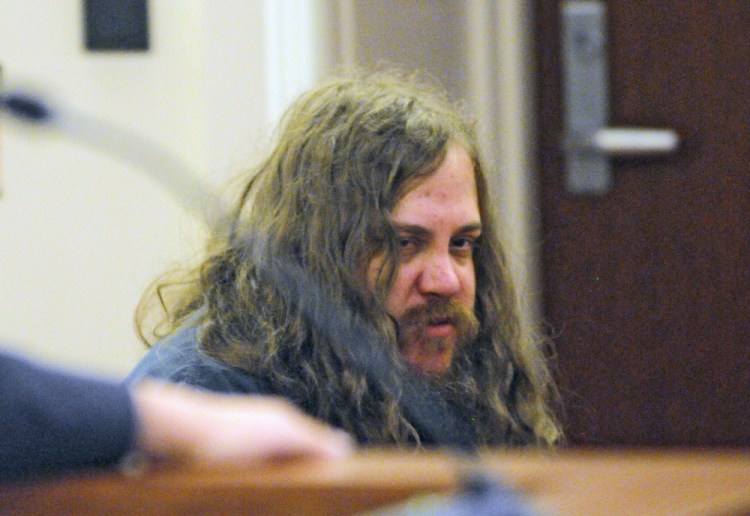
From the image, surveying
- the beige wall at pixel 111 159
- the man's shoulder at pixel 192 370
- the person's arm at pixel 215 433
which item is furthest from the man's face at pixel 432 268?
the person's arm at pixel 215 433

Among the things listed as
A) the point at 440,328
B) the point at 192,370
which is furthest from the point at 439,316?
the point at 192,370

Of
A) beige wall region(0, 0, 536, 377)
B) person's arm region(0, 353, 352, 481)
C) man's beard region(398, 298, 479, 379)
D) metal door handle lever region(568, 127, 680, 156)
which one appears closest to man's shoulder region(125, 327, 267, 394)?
man's beard region(398, 298, 479, 379)

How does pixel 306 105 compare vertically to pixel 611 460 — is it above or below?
above

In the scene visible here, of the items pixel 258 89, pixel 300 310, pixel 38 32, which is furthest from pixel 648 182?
pixel 38 32

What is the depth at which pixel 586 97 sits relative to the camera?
2.41 m

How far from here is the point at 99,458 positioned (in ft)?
2.24

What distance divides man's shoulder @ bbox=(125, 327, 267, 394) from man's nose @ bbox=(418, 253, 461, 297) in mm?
286

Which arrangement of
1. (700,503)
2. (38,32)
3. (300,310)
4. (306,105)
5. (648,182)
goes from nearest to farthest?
1. (700,503)
2. (300,310)
3. (306,105)
4. (38,32)
5. (648,182)

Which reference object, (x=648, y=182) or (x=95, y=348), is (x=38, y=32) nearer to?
(x=95, y=348)

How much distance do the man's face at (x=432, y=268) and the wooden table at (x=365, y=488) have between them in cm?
107

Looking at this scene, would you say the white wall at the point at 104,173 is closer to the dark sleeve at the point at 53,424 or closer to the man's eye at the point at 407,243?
the man's eye at the point at 407,243

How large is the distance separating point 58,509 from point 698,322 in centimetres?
195

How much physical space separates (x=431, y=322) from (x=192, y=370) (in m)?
0.37

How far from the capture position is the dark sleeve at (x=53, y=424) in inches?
26.3
